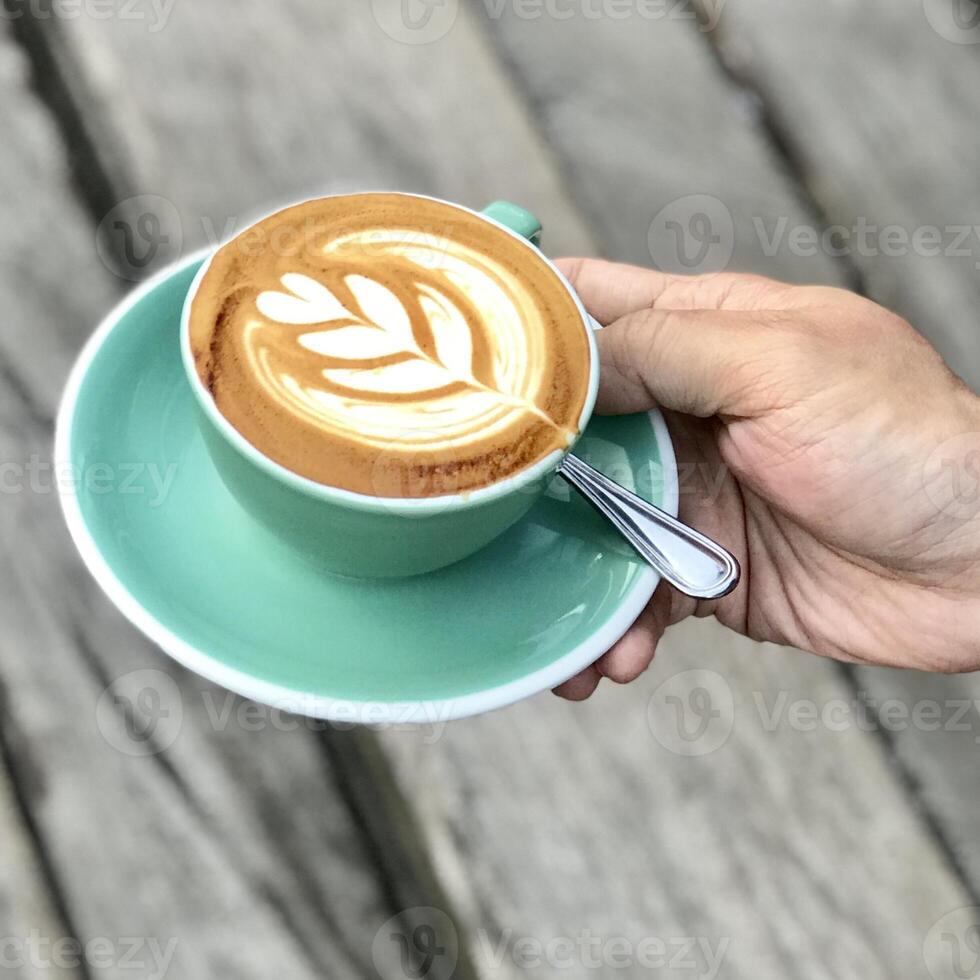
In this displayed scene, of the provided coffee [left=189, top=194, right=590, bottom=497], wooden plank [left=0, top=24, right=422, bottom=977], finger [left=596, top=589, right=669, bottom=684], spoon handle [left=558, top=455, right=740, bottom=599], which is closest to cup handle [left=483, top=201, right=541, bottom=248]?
coffee [left=189, top=194, right=590, bottom=497]

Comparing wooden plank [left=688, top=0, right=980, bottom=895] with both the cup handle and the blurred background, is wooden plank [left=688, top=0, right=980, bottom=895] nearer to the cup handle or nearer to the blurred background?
the blurred background

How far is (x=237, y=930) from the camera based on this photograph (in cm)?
73

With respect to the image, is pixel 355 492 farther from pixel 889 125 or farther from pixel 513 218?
pixel 889 125

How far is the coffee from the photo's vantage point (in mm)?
514

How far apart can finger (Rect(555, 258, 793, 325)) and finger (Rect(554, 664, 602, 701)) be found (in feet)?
0.91

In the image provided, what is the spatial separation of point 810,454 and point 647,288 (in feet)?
0.69

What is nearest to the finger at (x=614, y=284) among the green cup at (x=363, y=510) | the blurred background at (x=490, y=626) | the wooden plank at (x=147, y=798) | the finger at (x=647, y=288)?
the finger at (x=647, y=288)

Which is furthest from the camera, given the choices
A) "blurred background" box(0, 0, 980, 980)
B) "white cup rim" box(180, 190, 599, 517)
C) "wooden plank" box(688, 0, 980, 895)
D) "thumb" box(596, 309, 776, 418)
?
"wooden plank" box(688, 0, 980, 895)

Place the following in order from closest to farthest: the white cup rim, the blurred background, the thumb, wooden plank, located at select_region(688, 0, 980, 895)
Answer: the white cup rim, the thumb, the blurred background, wooden plank, located at select_region(688, 0, 980, 895)

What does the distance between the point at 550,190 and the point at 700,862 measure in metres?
0.59

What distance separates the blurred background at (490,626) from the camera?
0.74 m

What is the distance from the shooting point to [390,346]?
1.82ft

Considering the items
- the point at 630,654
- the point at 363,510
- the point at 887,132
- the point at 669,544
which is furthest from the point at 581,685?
the point at 887,132

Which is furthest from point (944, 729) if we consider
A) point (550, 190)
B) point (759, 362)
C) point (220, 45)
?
point (220, 45)
